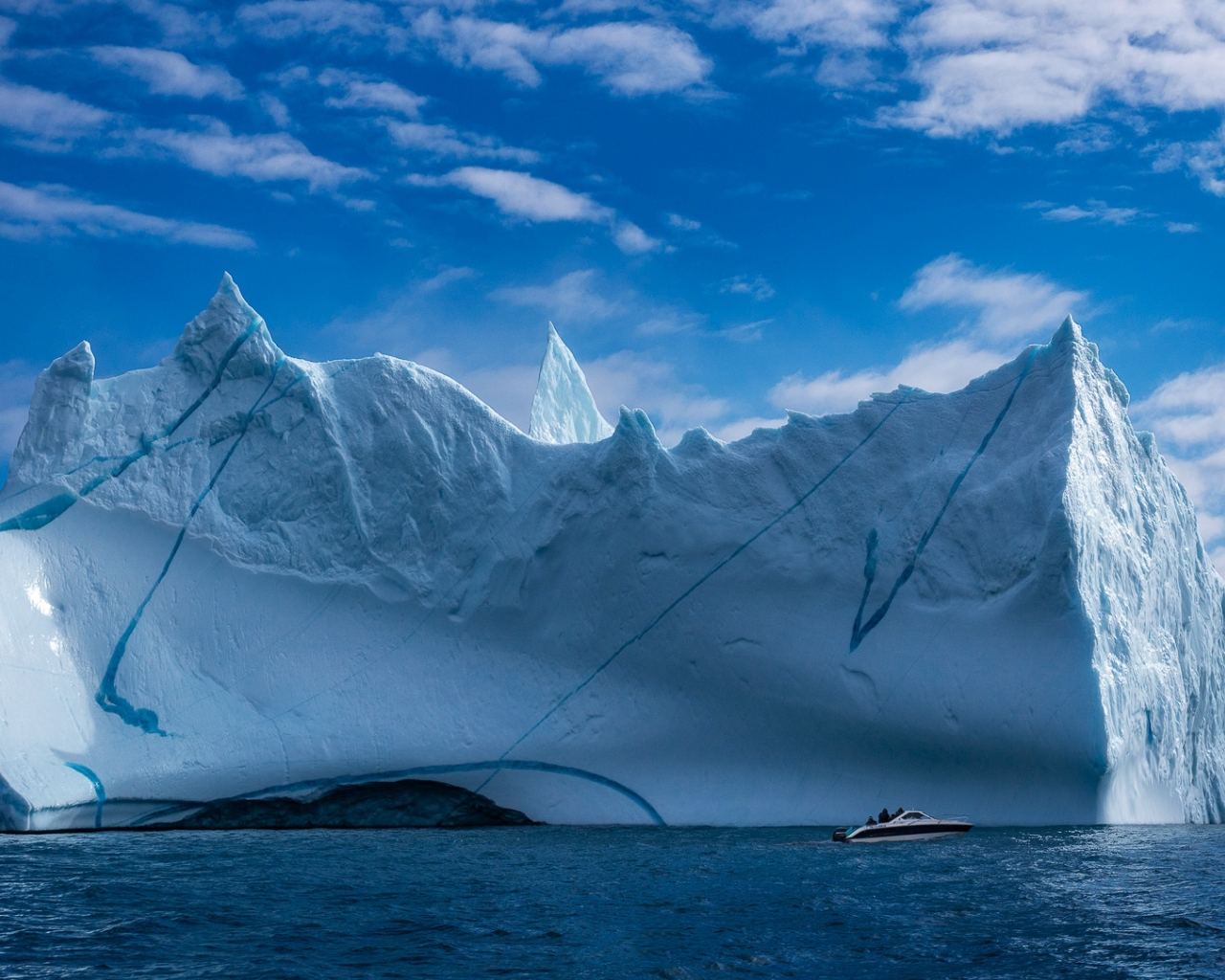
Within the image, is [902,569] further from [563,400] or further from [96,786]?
[96,786]

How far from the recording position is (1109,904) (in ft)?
23.0

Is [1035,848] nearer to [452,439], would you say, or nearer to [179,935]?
[179,935]

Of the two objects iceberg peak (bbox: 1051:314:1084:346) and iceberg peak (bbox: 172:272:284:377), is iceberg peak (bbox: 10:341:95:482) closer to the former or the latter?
iceberg peak (bbox: 172:272:284:377)

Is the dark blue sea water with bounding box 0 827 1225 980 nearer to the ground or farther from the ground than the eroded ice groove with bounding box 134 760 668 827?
nearer to the ground

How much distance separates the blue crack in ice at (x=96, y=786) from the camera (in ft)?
38.6

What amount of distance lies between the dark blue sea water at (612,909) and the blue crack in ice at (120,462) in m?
4.15

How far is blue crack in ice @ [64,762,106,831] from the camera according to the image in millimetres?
11773

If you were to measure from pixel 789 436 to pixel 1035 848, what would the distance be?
229 inches

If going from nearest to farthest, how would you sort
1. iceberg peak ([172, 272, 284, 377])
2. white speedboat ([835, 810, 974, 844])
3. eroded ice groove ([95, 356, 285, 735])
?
1. white speedboat ([835, 810, 974, 844])
2. eroded ice groove ([95, 356, 285, 735])
3. iceberg peak ([172, 272, 284, 377])

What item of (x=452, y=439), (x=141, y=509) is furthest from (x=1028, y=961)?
(x=141, y=509)

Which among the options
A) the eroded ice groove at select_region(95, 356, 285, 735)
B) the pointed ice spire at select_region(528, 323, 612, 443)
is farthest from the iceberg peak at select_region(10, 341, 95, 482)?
the pointed ice spire at select_region(528, 323, 612, 443)

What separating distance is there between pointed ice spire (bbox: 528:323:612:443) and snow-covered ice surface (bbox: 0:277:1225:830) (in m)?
3.27

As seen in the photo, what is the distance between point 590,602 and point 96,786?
5736 mm

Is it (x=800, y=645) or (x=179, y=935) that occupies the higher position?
(x=800, y=645)
